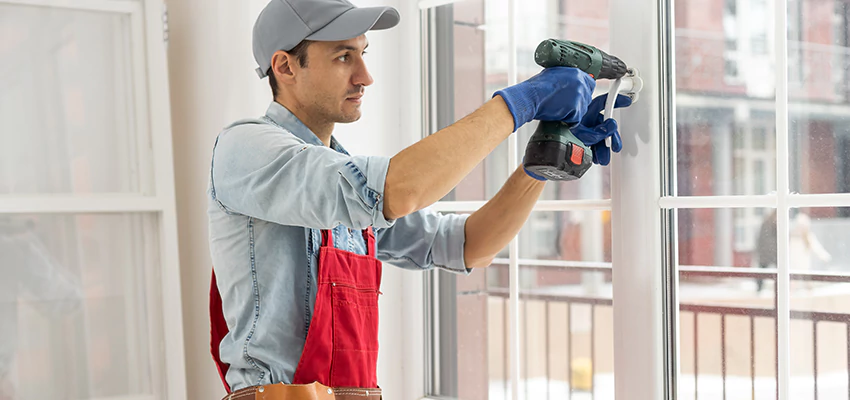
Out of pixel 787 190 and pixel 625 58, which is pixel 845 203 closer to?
pixel 787 190

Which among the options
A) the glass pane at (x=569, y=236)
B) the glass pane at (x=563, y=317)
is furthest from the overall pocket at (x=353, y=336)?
the glass pane at (x=569, y=236)

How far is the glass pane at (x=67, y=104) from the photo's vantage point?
1890 millimetres

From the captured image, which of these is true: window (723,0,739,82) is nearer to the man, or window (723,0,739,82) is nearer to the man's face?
the man

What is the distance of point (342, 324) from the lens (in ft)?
4.50

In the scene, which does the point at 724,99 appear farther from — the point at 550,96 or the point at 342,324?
the point at 342,324

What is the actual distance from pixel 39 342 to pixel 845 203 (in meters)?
1.92

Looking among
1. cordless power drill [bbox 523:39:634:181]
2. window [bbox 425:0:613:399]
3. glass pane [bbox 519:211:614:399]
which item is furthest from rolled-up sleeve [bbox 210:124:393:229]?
glass pane [bbox 519:211:614:399]

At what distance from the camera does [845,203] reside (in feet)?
4.09

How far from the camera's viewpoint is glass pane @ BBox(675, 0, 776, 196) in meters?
1.38

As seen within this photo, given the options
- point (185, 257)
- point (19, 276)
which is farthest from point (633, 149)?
point (19, 276)

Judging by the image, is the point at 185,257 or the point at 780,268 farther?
the point at 185,257

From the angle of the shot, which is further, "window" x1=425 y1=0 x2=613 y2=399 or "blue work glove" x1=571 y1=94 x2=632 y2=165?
"window" x1=425 y1=0 x2=613 y2=399

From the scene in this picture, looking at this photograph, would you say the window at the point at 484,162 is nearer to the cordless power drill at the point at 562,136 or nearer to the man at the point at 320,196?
the cordless power drill at the point at 562,136

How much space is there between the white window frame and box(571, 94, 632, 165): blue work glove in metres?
1.23
